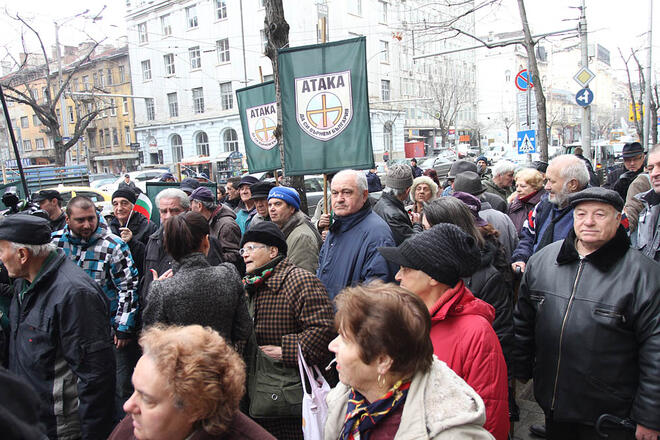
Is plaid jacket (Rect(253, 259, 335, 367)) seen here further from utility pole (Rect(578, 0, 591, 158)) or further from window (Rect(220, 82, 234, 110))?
window (Rect(220, 82, 234, 110))

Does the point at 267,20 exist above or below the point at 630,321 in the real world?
above

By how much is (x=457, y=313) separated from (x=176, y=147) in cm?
4699

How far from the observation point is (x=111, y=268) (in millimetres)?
4020

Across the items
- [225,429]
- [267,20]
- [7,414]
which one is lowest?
[225,429]

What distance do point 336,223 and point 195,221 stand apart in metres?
1.27

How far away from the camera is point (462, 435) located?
1485mm

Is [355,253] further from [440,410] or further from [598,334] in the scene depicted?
[440,410]

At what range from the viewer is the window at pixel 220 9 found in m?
40.7

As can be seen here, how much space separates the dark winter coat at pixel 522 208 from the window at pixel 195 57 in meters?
42.1

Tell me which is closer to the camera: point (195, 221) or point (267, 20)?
point (195, 221)

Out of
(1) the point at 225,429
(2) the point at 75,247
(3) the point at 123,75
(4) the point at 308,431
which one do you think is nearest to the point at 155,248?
(2) the point at 75,247

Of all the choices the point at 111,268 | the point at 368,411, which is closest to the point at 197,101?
the point at 111,268

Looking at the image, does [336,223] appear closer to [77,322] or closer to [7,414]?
[77,322]

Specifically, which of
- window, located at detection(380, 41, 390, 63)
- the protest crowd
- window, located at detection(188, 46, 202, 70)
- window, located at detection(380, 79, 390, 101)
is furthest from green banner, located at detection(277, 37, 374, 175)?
window, located at detection(188, 46, 202, 70)
